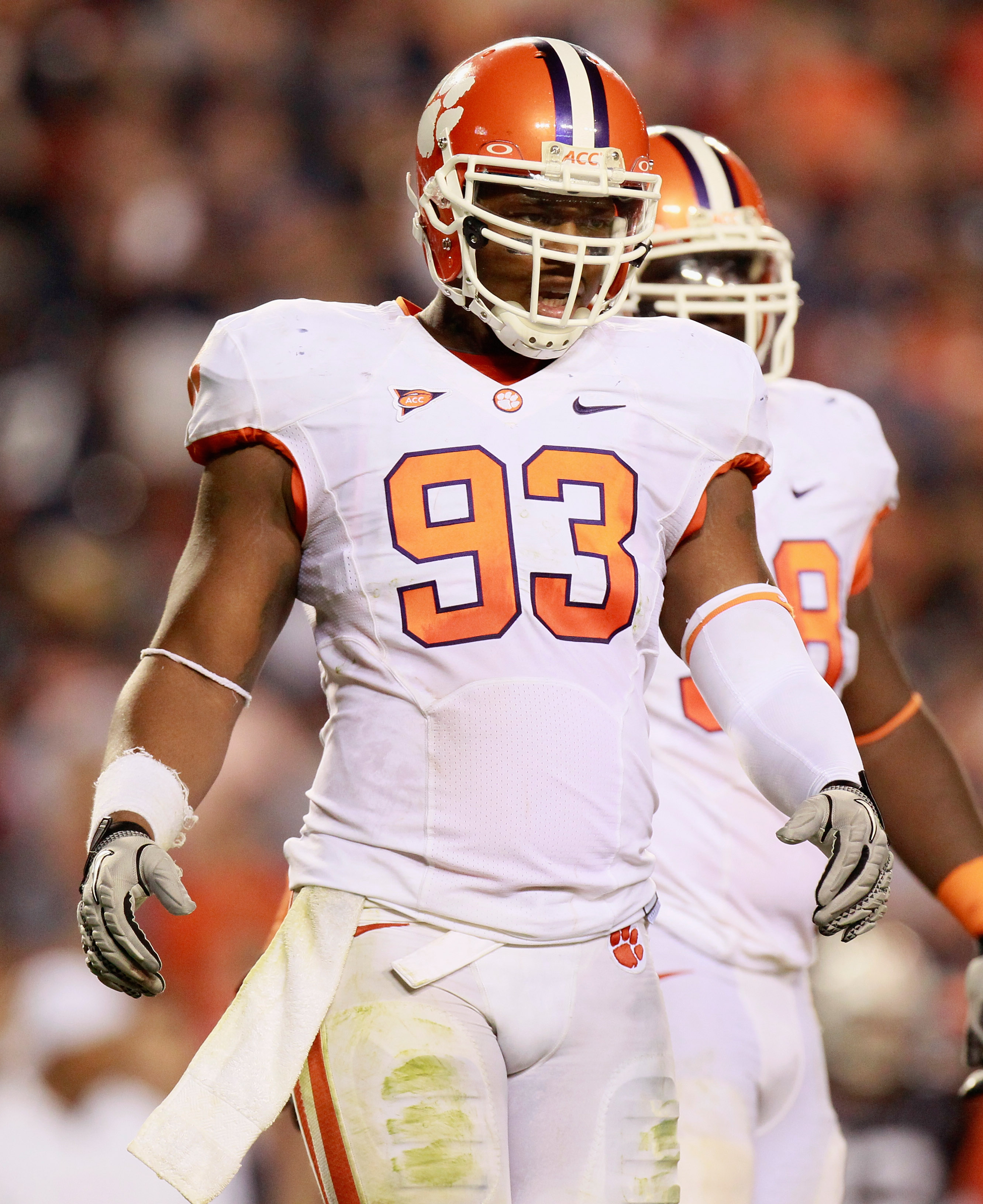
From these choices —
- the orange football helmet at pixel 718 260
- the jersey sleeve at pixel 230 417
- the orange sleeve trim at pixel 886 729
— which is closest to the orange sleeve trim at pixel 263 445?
the jersey sleeve at pixel 230 417

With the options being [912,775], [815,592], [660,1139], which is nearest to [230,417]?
[660,1139]

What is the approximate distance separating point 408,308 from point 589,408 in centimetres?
31

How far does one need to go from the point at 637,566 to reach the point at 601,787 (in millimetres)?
249

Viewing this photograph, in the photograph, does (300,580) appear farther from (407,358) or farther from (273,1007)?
(273,1007)

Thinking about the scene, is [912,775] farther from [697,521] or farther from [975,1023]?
[697,521]

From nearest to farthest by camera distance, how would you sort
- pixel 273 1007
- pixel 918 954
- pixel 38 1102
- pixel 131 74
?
pixel 273 1007 → pixel 38 1102 → pixel 918 954 → pixel 131 74

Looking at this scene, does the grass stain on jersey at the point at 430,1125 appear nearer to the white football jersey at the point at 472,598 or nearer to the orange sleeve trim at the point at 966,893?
the white football jersey at the point at 472,598

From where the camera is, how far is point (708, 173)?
2824 millimetres

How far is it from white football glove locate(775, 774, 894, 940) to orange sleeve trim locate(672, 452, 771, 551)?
372 millimetres

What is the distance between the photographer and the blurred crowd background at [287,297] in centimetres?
387

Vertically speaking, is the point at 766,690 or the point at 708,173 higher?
the point at 708,173

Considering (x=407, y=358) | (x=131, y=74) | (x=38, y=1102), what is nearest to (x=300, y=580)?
(x=407, y=358)

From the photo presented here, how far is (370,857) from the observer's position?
1.74 m

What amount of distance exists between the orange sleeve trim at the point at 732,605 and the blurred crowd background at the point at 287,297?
6.59 feet
